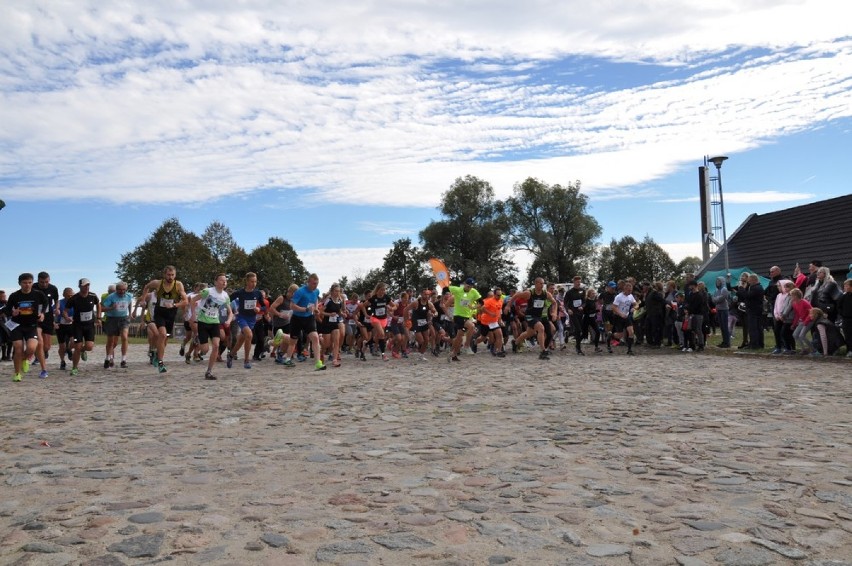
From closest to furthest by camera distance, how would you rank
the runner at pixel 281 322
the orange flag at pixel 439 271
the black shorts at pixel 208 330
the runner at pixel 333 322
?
the black shorts at pixel 208 330, the runner at pixel 333 322, the runner at pixel 281 322, the orange flag at pixel 439 271

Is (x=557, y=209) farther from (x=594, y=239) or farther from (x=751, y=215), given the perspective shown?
Answer: (x=751, y=215)

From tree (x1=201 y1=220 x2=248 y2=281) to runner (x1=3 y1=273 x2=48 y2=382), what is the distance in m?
73.4

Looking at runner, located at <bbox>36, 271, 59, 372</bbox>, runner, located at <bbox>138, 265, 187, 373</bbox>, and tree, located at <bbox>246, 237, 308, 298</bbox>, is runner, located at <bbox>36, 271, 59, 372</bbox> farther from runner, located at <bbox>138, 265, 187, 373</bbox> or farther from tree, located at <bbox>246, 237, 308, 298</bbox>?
tree, located at <bbox>246, 237, 308, 298</bbox>

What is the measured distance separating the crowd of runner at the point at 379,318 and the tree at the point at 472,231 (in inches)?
1963

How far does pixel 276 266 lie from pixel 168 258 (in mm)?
18270

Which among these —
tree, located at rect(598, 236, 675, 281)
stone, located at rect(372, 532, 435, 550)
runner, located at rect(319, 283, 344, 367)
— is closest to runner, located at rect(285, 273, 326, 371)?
runner, located at rect(319, 283, 344, 367)

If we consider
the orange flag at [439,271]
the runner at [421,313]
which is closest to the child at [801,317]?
the runner at [421,313]

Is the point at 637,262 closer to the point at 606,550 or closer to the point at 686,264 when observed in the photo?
the point at 686,264

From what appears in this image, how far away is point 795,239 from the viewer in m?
41.0

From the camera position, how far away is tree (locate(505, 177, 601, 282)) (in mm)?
73312

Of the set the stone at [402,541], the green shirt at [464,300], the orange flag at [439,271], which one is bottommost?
the stone at [402,541]

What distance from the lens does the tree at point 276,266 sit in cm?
9731

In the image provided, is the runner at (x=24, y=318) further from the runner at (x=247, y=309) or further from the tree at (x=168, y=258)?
the tree at (x=168, y=258)

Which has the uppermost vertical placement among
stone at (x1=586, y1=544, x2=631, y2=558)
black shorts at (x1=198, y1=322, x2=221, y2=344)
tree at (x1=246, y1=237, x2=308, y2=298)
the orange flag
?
tree at (x1=246, y1=237, x2=308, y2=298)
